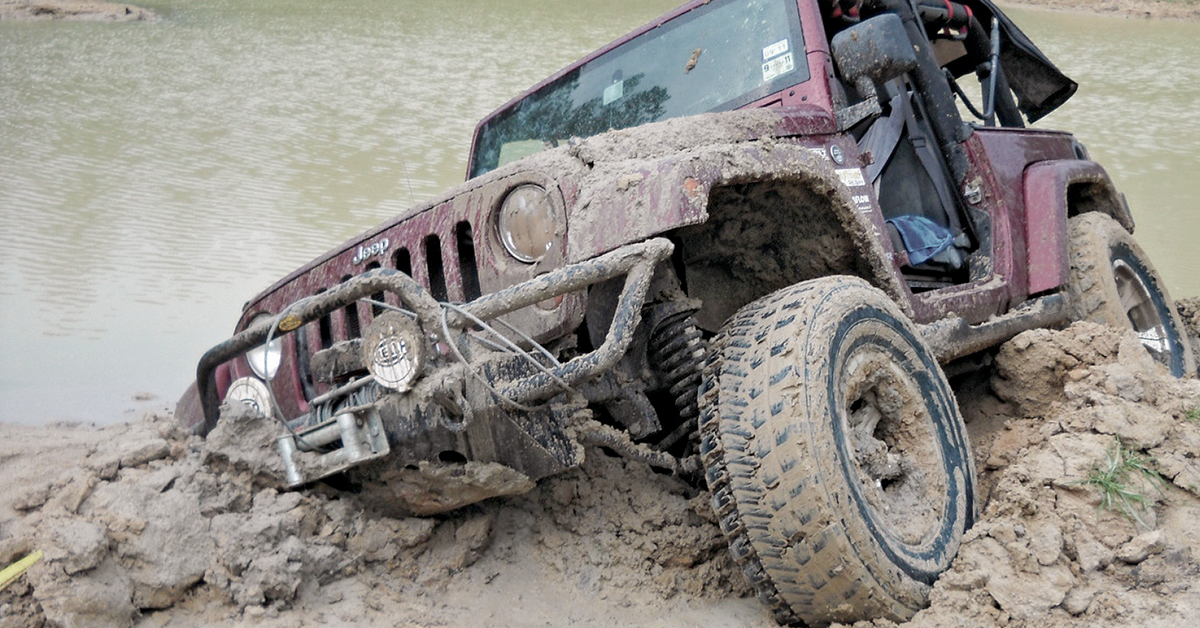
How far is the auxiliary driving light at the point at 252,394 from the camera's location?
2.89 meters

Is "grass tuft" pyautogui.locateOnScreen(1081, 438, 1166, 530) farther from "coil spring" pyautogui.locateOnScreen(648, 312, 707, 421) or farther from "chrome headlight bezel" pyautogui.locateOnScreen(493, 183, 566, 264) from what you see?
"chrome headlight bezel" pyautogui.locateOnScreen(493, 183, 566, 264)

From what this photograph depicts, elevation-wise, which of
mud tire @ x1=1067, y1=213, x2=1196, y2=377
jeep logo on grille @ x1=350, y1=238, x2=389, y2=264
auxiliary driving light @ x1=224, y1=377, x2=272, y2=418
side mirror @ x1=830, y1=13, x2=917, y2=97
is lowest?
mud tire @ x1=1067, y1=213, x2=1196, y2=377

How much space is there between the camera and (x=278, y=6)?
20.5 metres

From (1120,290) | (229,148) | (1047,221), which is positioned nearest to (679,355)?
(1047,221)

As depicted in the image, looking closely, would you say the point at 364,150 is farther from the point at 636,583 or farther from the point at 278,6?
the point at 278,6

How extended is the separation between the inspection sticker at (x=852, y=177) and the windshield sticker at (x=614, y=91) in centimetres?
96

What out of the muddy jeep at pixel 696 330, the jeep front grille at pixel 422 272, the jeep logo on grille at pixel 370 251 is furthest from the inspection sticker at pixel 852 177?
the jeep logo on grille at pixel 370 251

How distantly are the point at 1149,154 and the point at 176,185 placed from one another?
11.6 meters

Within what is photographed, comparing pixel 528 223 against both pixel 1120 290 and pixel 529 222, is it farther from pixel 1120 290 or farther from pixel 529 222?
pixel 1120 290

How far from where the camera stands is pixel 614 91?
3658 millimetres

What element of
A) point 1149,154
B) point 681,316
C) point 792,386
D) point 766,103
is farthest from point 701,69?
point 1149,154

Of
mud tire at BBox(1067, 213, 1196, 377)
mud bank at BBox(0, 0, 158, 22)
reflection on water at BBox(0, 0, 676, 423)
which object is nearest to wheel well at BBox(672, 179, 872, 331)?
mud tire at BBox(1067, 213, 1196, 377)

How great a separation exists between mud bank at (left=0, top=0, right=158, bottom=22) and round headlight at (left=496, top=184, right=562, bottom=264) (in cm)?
1977

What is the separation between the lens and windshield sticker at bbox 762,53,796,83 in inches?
127
